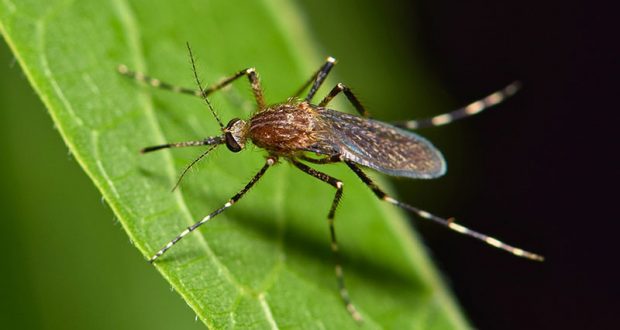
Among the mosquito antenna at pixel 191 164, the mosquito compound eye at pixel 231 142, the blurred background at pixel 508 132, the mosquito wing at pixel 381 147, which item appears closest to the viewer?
the mosquito antenna at pixel 191 164

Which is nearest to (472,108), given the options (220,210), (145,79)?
(220,210)

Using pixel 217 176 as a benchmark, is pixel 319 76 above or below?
above

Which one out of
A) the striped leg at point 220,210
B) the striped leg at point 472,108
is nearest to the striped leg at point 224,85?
the striped leg at point 220,210

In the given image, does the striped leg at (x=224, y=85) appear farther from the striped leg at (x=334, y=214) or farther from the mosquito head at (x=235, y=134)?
the striped leg at (x=334, y=214)

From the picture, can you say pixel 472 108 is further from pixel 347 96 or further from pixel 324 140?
pixel 324 140

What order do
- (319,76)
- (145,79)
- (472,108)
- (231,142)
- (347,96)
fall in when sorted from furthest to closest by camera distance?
(472,108) → (347,96) → (319,76) → (231,142) → (145,79)

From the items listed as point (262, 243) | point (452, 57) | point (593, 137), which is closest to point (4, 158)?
point (262, 243)

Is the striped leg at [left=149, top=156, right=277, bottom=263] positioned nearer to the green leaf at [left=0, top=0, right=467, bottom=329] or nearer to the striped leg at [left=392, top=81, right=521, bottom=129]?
the green leaf at [left=0, top=0, right=467, bottom=329]

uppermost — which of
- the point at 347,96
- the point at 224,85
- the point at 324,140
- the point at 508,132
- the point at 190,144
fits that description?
the point at 224,85
